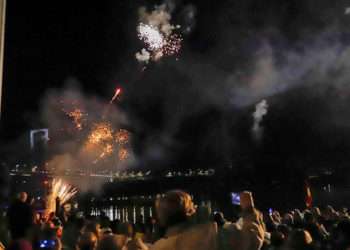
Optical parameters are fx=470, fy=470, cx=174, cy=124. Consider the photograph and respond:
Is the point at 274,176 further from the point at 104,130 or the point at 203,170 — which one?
the point at 104,130

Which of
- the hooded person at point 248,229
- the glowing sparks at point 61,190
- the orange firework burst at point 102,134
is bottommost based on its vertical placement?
the hooded person at point 248,229

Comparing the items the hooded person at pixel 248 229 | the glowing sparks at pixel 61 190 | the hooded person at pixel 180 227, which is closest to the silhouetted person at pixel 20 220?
the hooded person at pixel 180 227

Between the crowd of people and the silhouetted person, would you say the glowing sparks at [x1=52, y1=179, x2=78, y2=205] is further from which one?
the silhouetted person

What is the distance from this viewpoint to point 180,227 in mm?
2789

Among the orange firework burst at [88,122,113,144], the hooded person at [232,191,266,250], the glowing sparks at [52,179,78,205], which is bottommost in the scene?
the hooded person at [232,191,266,250]

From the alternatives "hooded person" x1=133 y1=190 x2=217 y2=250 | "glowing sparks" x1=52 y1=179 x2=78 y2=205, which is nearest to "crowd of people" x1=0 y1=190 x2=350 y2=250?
"hooded person" x1=133 y1=190 x2=217 y2=250

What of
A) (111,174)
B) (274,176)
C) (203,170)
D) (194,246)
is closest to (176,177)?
(203,170)

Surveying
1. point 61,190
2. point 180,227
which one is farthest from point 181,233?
point 61,190

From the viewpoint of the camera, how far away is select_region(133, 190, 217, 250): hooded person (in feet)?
9.02

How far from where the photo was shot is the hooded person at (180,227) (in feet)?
9.02

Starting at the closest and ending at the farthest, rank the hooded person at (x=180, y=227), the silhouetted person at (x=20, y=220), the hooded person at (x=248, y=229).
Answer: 1. the hooded person at (x=180, y=227)
2. the silhouetted person at (x=20, y=220)
3. the hooded person at (x=248, y=229)

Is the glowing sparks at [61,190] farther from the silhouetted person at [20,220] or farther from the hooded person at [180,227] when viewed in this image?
the hooded person at [180,227]

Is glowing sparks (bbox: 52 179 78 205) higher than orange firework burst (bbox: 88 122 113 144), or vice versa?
orange firework burst (bbox: 88 122 113 144)

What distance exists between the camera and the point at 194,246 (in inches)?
109
